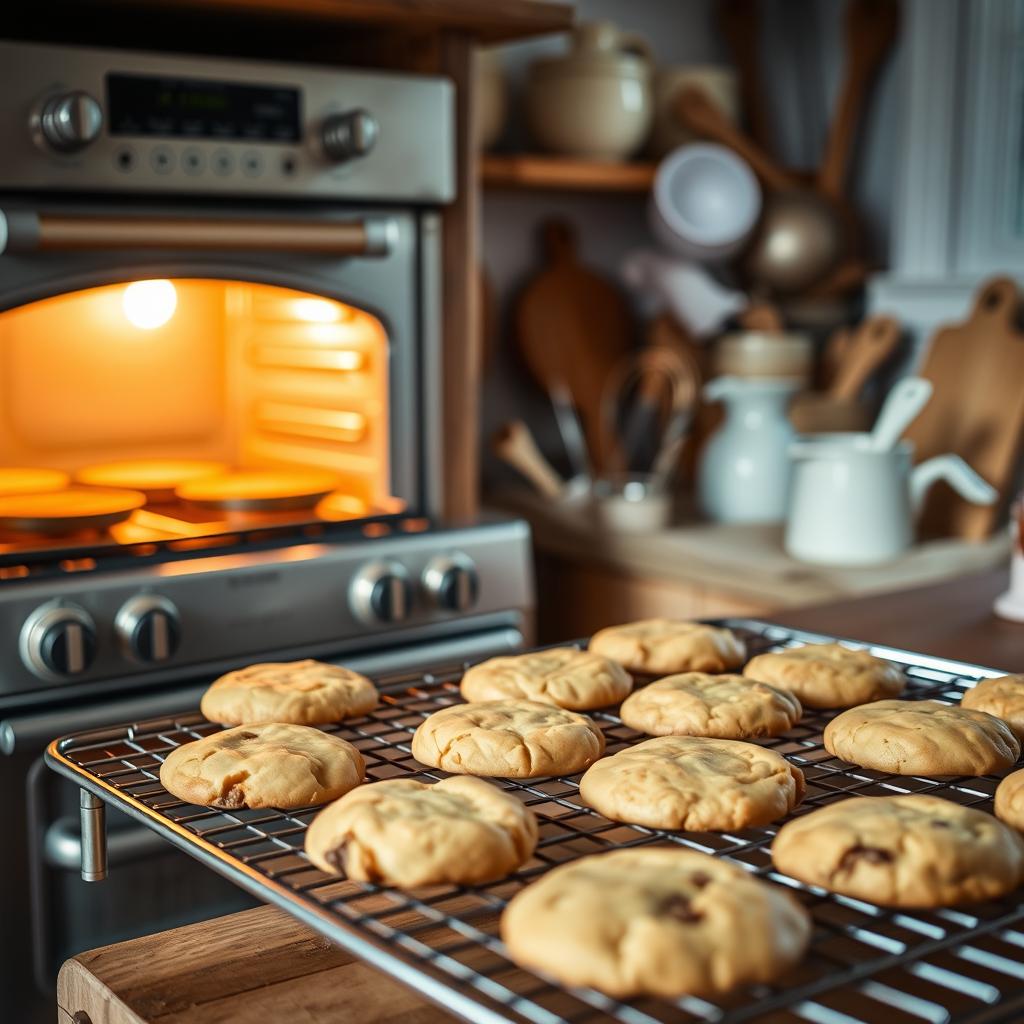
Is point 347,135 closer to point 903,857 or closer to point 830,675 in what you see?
point 830,675

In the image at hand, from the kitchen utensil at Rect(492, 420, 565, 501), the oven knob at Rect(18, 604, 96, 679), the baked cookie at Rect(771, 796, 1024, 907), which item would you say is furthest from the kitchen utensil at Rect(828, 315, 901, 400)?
the baked cookie at Rect(771, 796, 1024, 907)

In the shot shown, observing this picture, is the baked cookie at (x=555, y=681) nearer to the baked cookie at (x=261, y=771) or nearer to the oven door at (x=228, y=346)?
the baked cookie at (x=261, y=771)

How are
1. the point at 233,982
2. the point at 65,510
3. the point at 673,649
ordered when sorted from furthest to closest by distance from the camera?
the point at 65,510
the point at 673,649
the point at 233,982

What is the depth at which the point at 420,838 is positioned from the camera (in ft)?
2.60

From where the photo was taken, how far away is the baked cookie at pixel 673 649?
4.09 ft

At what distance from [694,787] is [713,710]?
0.18 metres

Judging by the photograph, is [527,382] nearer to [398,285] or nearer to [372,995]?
[398,285]

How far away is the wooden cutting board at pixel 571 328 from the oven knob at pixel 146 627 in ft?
4.00

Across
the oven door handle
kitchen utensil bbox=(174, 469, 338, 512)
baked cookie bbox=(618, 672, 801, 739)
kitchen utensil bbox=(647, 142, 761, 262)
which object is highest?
kitchen utensil bbox=(647, 142, 761, 262)

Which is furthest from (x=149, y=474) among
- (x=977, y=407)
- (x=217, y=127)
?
(x=977, y=407)

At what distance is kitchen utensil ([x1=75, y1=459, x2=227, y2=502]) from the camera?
1.76 metres

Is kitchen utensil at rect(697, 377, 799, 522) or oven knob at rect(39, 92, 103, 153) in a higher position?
oven knob at rect(39, 92, 103, 153)

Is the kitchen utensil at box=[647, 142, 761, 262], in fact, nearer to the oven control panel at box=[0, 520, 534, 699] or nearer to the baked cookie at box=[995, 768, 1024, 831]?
the oven control panel at box=[0, 520, 534, 699]

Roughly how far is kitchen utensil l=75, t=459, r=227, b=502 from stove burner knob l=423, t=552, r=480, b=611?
34cm
